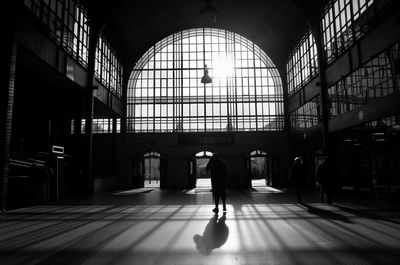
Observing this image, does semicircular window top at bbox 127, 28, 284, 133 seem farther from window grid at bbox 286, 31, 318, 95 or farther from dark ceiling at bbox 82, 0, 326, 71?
window grid at bbox 286, 31, 318, 95

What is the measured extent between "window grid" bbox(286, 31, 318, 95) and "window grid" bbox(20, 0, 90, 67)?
14589mm

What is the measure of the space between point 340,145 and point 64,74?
14.5 meters

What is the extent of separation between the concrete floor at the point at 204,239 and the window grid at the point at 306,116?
468 inches

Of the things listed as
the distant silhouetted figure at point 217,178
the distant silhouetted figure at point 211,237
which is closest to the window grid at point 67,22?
the distant silhouetted figure at point 217,178

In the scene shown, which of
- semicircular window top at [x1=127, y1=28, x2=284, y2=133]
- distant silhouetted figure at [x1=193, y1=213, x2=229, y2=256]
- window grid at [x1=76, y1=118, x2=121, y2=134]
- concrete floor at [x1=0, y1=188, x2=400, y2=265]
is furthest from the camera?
semicircular window top at [x1=127, y1=28, x2=284, y2=133]

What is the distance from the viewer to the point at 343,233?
18.0ft

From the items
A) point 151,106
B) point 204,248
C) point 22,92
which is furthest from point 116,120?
point 204,248

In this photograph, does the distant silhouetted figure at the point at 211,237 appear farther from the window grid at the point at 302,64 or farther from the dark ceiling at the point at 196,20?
the window grid at the point at 302,64

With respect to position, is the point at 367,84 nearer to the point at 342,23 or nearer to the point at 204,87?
the point at 342,23

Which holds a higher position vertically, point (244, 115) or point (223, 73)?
point (223, 73)

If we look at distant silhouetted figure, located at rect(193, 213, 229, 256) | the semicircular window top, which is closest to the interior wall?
the semicircular window top

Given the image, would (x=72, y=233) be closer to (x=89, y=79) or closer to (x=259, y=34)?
(x=89, y=79)

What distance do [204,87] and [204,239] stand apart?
71.8 feet

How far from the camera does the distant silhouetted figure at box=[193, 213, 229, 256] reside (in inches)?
180
